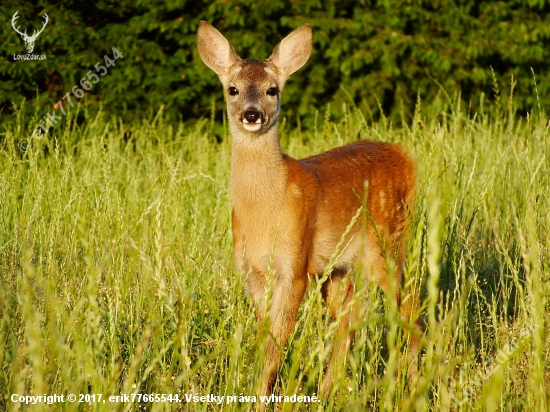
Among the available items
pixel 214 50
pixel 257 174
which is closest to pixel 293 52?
pixel 214 50

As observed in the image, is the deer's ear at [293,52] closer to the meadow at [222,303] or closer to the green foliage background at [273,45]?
the meadow at [222,303]

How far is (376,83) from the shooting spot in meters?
9.34

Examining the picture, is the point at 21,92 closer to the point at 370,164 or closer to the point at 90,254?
the point at 370,164

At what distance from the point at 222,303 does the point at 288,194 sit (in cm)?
64

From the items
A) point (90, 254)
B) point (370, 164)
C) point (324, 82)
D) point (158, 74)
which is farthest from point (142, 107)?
point (90, 254)

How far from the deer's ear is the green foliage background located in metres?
4.09

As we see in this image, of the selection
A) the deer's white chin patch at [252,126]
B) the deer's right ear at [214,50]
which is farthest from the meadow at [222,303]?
the deer's right ear at [214,50]

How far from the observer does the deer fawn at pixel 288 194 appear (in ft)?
11.4

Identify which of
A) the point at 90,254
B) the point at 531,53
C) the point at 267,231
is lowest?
the point at 90,254

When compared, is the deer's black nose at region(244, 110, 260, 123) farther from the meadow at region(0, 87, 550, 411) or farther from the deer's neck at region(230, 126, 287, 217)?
the meadow at region(0, 87, 550, 411)

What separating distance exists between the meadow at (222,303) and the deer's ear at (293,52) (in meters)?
0.80

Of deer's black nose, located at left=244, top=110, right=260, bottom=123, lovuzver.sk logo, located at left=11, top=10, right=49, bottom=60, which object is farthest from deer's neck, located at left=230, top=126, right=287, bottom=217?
lovuzver.sk logo, located at left=11, top=10, right=49, bottom=60

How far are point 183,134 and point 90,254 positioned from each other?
267 inches

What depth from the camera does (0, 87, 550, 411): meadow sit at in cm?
188
